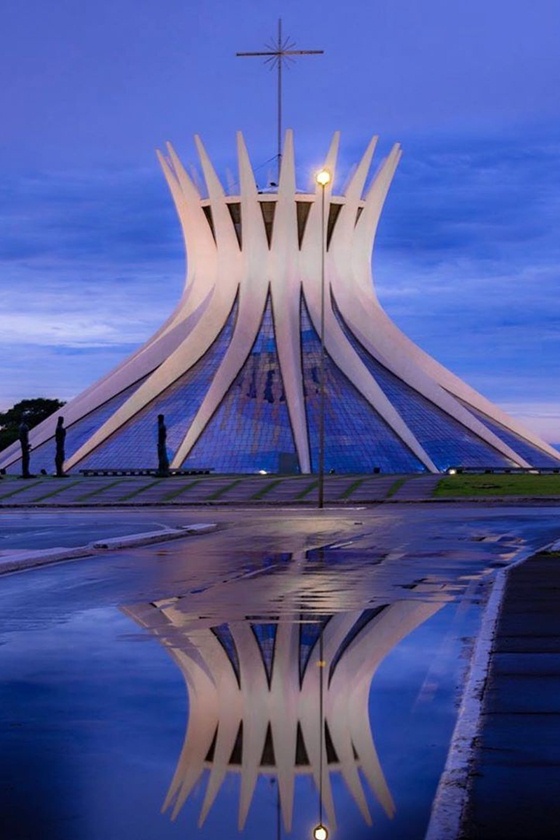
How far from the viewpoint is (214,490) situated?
53250 mm

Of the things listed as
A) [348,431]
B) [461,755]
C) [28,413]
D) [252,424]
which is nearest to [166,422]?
[252,424]

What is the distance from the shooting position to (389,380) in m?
78.2

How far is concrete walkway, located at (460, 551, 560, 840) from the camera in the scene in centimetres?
555

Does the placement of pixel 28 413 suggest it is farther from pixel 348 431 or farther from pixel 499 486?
pixel 499 486

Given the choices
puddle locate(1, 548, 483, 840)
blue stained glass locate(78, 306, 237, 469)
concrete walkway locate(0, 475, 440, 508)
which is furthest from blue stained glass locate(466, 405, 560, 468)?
puddle locate(1, 548, 483, 840)

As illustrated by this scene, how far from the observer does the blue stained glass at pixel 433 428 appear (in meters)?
74.1

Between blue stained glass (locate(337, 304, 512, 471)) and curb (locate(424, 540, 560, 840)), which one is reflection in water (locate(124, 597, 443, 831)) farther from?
blue stained glass (locate(337, 304, 512, 471))

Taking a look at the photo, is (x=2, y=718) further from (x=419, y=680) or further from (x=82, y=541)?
(x=82, y=541)

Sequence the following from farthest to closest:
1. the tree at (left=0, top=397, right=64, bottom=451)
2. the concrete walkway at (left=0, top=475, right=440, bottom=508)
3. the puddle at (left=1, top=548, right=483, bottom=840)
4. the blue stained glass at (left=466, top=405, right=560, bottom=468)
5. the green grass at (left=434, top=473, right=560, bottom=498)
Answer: the tree at (left=0, top=397, right=64, bottom=451), the blue stained glass at (left=466, top=405, right=560, bottom=468), the green grass at (left=434, top=473, right=560, bottom=498), the concrete walkway at (left=0, top=475, right=440, bottom=508), the puddle at (left=1, top=548, right=483, bottom=840)

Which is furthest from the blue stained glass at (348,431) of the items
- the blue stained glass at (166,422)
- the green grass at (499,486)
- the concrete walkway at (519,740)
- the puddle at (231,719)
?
the concrete walkway at (519,740)

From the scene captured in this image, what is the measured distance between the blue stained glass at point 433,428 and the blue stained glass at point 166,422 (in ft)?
26.9

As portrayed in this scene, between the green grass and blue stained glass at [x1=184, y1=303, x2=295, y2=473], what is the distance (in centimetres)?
1740

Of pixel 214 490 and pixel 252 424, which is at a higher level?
pixel 252 424

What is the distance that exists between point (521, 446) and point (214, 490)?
31.7 metres
